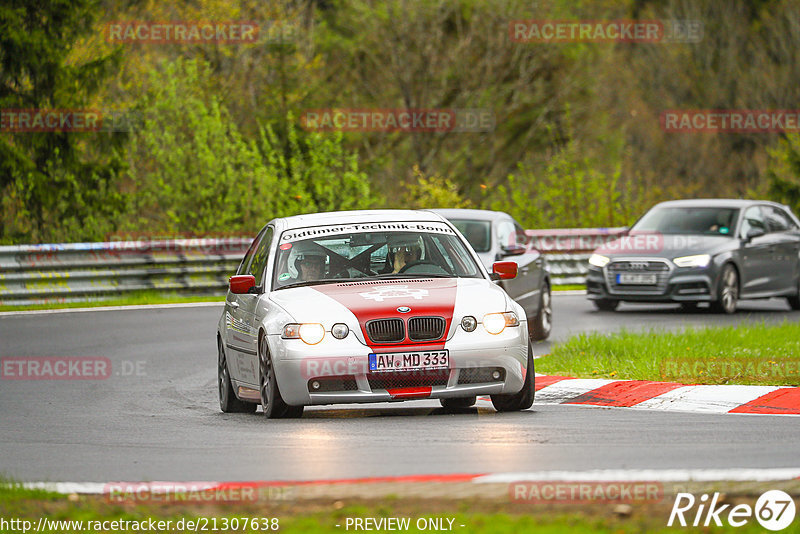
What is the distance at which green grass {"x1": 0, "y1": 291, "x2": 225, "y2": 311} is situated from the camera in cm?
2423

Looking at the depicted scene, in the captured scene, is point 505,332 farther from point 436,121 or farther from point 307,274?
point 436,121

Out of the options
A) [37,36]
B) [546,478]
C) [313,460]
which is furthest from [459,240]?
[37,36]

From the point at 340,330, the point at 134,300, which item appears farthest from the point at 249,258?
the point at 134,300

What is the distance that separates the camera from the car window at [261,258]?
12.2 m

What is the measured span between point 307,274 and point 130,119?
21.2m

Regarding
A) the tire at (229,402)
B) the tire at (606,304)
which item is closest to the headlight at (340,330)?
the tire at (229,402)

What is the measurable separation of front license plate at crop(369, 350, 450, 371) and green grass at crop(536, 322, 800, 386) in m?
3.08

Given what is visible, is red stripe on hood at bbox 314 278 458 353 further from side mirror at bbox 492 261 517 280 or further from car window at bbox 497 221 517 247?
car window at bbox 497 221 517 247

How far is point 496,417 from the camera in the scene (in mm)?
10953

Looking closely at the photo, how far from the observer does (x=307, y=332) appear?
10.8 meters

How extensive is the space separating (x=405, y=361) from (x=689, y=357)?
15.0ft

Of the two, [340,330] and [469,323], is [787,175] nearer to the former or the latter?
[469,323]

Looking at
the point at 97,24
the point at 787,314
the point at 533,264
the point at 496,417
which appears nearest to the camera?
the point at 496,417

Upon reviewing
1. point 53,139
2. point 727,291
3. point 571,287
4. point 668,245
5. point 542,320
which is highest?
point 53,139
